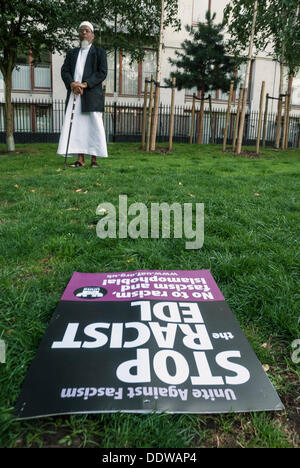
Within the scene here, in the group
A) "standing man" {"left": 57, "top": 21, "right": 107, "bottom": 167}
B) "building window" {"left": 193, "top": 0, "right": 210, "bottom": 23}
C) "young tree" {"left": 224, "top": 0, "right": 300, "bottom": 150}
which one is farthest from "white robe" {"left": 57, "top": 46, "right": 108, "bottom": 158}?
"building window" {"left": 193, "top": 0, "right": 210, "bottom": 23}

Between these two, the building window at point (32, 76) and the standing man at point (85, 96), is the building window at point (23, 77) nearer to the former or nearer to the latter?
the building window at point (32, 76)

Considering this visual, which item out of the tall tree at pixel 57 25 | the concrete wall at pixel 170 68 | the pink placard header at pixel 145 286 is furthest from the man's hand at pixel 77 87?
the concrete wall at pixel 170 68

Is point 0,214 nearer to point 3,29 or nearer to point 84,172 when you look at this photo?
point 84,172

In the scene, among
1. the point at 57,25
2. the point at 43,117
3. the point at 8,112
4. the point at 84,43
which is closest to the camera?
the point at 84,43

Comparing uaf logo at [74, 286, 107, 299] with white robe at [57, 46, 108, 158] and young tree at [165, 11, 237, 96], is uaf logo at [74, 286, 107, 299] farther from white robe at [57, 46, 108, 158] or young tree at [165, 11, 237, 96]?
young tree at [165, 11, 237, 96]

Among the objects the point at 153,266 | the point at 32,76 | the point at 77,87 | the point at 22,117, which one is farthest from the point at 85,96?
the point at 32,76

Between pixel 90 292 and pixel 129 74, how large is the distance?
19.6 meters

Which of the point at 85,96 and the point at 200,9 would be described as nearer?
the point at 85,96

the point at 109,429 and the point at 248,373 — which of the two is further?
the point at 248,373

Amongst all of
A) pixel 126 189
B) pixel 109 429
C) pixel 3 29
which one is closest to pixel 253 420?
pixel 109 429

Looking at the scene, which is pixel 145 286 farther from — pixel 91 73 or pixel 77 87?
pixel 91 73

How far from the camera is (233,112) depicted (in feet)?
67.1

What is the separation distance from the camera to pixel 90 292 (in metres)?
1.99

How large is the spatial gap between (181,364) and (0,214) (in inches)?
100
